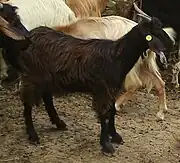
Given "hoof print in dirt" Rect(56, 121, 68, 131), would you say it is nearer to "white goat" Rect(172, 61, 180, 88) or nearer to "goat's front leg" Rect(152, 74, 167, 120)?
"goat's front leg" Rect(152, 74, 167, 120)

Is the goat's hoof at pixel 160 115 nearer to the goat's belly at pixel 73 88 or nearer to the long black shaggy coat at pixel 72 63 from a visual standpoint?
the long black shaggy coat at pixel 72 63

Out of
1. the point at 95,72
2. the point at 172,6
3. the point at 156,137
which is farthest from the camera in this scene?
the point at 172,6

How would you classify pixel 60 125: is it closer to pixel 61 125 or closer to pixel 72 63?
pixel 61 125

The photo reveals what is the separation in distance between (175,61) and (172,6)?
1104 mm

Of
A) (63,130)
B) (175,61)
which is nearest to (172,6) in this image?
(175,61)

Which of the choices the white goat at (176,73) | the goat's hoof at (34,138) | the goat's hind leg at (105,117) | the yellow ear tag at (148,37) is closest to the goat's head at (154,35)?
the yellow ear tag at (148,37)

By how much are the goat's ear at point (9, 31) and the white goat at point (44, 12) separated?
1081 mm

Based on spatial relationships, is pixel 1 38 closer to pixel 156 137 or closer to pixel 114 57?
pixel 114 57

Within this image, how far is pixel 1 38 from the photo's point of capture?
561 cm

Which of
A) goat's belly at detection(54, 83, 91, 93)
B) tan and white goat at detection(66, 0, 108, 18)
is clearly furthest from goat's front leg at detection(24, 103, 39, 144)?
tan and white goat at detection(66, 0, 108, 18)

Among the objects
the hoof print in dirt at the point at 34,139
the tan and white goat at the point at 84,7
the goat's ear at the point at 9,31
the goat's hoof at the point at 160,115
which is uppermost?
the goat's ear at the point at 9,31

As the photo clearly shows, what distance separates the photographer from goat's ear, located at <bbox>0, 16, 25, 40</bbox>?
5.32 metres

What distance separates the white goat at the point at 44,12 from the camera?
21.4ft

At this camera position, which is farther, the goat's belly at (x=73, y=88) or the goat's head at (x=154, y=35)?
the goat's belly at (x=73, y=88)
